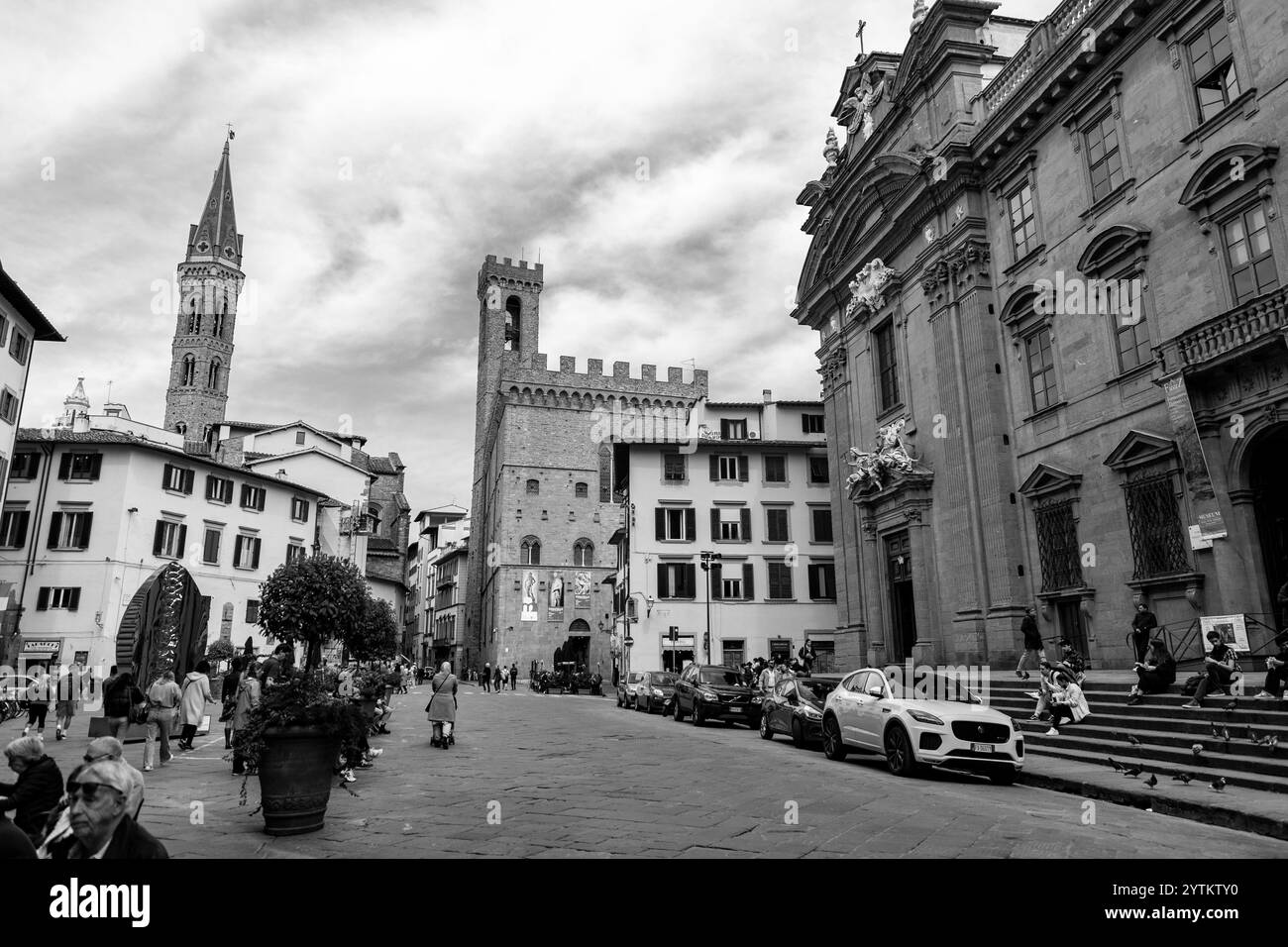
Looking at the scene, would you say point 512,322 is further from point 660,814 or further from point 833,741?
point 660,814

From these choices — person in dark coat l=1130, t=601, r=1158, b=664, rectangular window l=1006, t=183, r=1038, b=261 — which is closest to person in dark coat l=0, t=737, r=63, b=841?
person in dark coat l=1130, t=601, r=1158, b=664

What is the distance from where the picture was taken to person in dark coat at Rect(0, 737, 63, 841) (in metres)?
5.32

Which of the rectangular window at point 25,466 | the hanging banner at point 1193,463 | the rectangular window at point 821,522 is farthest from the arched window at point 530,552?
the hanging banner at point 1193,463

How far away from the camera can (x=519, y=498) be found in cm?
5881

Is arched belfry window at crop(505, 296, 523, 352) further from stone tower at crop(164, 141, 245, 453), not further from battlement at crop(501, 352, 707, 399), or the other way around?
stone tower at crop(164, 141, 245, 453)

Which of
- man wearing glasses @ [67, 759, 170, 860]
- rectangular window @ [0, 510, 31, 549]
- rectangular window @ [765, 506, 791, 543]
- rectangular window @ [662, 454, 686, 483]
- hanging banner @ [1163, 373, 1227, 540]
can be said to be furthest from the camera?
rectangular window @ [662, 454, 686, 483]

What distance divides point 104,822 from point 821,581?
36937 millimetres

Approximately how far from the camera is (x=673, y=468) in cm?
3944

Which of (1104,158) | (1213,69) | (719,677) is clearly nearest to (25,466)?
(719,677)

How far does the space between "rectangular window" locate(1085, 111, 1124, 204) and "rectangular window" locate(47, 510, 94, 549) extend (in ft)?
124

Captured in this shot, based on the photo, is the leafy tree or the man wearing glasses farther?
the leafy tree

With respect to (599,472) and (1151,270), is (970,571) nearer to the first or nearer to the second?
(1151,270)

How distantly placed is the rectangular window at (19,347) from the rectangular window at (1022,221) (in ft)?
108
